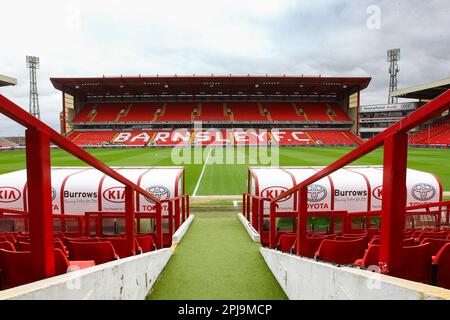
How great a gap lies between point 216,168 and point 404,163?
73.3 feet

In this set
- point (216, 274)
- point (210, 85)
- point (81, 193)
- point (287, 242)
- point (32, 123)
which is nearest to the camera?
point (32, 123)

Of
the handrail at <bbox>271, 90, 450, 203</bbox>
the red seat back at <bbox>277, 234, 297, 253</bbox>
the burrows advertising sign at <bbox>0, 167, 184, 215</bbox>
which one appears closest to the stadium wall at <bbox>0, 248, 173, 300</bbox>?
the handrail at <bbox>271, 90, 450, 203</bbox>

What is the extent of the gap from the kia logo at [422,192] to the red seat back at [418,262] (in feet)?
21.6

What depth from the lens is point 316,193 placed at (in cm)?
810

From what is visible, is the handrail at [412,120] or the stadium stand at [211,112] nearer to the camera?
the handrail at [412,120]

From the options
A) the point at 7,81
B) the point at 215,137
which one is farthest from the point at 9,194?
the point at 7,81

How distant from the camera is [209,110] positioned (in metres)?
58.9

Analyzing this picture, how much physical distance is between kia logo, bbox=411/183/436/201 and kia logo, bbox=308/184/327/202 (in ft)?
7.71

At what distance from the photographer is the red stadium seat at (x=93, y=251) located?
3521 mm

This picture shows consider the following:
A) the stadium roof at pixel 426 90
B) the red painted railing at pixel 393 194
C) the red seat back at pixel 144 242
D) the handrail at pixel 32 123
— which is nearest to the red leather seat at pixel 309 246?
the red painted railing at pixel 393 194

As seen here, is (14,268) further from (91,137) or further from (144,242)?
(91,137)

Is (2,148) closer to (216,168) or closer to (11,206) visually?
(216,168)

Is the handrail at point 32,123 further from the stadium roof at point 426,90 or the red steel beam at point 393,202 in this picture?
the stadium roof at point 426,90

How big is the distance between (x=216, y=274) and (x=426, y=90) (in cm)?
5580
